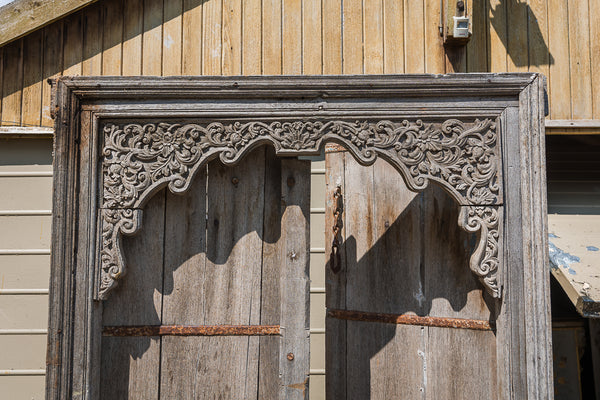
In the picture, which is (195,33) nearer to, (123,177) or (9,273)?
(123,177)

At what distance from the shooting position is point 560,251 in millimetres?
3404

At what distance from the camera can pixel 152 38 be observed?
12.0 ft

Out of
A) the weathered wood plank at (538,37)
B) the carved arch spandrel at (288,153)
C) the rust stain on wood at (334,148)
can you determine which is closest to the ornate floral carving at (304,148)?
the carved arch spandrel at (288,153)

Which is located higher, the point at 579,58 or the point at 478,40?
the point at 478,40

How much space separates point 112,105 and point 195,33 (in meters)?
1.28

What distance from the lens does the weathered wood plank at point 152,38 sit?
3650 millimetres

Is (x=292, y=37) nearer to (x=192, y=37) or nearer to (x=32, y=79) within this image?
(x=192, y=37)

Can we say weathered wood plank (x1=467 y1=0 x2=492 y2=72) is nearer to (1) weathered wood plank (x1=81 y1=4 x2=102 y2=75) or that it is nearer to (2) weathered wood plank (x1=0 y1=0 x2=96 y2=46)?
(1) weathered wood plank (x1=81 y1=4 x2=102 y2=75)

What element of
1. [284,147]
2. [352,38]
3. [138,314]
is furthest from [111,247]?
[352,38]

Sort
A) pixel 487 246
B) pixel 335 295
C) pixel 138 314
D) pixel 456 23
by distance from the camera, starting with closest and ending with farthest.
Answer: pixel 487 246 → pixel 138 314 → pixel 335 295 → pixel 456 23

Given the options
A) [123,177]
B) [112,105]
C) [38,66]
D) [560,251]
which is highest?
[38,66]

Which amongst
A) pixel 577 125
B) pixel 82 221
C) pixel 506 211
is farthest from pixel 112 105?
pixel 577 125

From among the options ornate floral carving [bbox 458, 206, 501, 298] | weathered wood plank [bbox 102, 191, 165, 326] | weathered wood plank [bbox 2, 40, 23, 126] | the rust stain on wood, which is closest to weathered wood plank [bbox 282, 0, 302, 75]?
the rust stain on wood

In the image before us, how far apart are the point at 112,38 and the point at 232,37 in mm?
823
